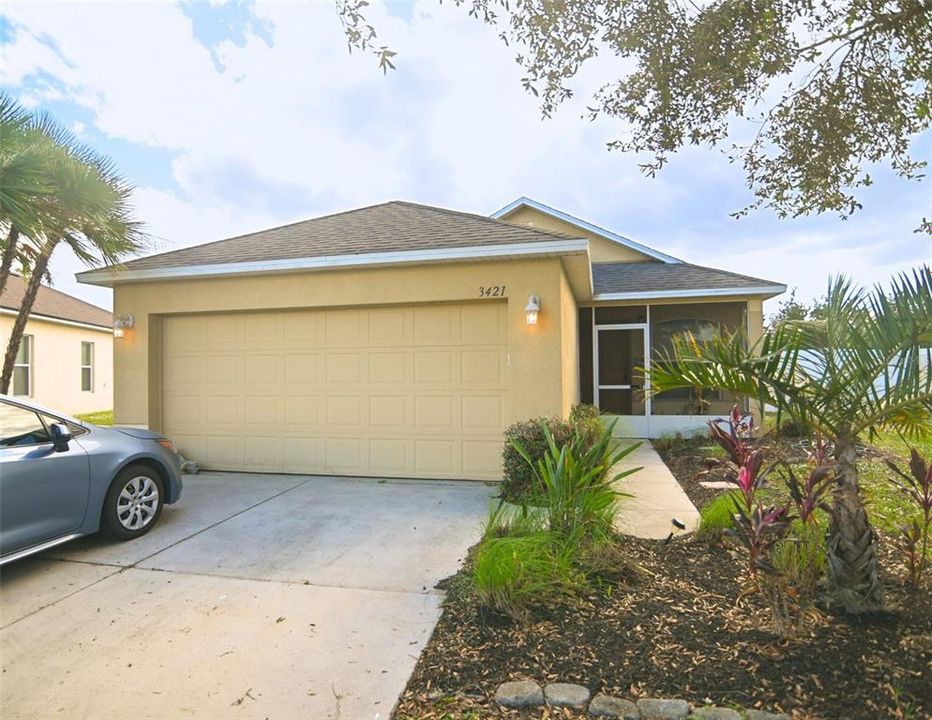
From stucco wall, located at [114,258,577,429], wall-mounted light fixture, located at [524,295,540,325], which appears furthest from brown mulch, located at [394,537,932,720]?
wall-mounted light fixture, located at [524,295,540,325]

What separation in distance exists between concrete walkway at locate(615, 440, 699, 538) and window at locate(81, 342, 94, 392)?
61.6 feet

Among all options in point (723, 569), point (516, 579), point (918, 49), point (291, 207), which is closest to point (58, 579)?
point (516, 579)

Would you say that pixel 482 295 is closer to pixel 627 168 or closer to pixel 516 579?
pixel 627 168

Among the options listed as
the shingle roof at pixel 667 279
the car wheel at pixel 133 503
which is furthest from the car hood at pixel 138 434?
the shingle roof at pixel 667 279

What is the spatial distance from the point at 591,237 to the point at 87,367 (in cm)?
1802

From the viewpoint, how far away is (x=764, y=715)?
2.21 m

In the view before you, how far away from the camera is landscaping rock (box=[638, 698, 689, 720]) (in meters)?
2.23

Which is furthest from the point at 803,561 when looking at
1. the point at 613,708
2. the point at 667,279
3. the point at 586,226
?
the point at 586,226

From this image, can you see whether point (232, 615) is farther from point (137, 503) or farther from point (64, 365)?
point (64, 365)

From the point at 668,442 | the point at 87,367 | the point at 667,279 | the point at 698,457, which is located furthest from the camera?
the point at 87,367

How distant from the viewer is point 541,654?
272 cm

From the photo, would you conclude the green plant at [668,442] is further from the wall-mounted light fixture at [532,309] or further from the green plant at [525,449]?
the wall-mounted light fixture at [532,309]

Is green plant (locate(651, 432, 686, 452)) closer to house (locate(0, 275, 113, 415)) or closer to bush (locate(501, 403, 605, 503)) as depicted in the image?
bush (locate(501, 403, 605, 503))

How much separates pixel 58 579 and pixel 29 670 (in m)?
1.35
